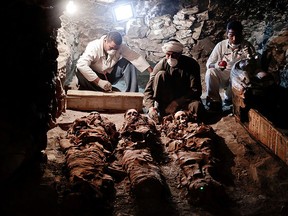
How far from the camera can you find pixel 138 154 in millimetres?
6449

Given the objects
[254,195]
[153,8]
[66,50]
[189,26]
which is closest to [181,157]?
[254,195]

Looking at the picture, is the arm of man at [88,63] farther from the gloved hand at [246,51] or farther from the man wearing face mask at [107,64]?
the gloved hand at [246,51]

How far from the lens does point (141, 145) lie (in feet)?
22.6

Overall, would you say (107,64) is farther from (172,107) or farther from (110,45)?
(172,107)

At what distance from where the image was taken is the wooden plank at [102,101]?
8992mm

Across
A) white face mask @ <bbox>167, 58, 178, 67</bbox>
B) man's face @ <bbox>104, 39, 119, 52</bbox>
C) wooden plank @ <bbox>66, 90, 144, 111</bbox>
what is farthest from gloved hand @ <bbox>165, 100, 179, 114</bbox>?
man's face @ <bbox>104, 39, 119, 52</bbox>

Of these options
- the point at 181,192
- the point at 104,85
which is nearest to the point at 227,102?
the point at 104,85

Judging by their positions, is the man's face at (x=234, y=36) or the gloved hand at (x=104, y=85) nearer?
the gloved hand at (x=104, y=85)

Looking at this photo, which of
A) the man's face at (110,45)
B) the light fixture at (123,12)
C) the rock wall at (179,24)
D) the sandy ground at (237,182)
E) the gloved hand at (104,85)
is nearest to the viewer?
the sandy ground at (237,182)

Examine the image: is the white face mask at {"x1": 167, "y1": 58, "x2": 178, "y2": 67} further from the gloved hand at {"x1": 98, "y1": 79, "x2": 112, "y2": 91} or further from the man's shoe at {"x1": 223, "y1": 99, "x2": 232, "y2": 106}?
the man's shoe at {"x1": 223, "y1": 99, "x2": 232, "y2": 106}

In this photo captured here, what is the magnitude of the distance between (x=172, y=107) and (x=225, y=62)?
2146mm

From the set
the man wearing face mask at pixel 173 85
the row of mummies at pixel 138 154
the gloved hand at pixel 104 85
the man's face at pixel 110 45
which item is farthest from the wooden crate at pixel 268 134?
the man's face at pixel 110 45

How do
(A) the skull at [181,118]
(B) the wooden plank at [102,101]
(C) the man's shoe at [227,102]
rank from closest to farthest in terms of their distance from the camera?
(A) the skull at [181,118]
(B) the wooden plank at [102,101]
(C) the man's shoe at [227,102]

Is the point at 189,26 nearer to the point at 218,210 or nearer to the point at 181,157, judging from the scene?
the point at 181,157
